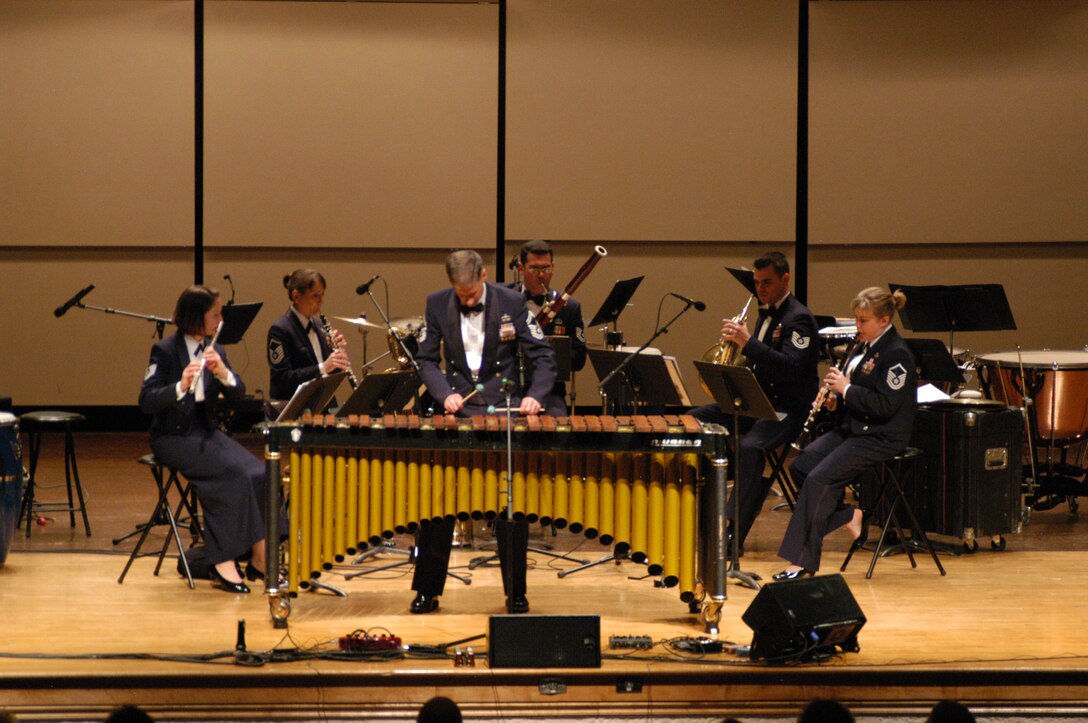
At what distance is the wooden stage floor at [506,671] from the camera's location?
435 cm

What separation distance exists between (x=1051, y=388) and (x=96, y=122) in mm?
6806

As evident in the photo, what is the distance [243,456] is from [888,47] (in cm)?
633

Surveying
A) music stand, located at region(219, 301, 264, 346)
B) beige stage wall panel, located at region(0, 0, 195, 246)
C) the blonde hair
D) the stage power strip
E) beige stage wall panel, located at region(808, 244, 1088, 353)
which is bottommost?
the stage power strip

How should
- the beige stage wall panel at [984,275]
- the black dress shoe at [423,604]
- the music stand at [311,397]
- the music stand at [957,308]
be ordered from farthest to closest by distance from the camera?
the beige stage wall panel at [984,275] → the music stand at [957,308] → the black dress shoe at [423,604] → the music stand at [311,397]

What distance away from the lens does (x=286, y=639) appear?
4.78 m

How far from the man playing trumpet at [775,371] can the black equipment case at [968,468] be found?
0.71 metres

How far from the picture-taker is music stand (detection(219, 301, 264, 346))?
20.4ft

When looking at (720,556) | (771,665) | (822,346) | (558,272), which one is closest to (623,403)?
(822,346)

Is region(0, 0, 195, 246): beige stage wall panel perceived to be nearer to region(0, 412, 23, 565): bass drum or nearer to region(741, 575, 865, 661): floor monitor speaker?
region(0, 412, 23, 565): bass drum

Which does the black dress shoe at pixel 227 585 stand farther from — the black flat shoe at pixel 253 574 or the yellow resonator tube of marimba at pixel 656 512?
the yellow resonator tube of marimba at pixel 656 512

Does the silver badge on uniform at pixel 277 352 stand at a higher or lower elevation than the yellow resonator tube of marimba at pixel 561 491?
higher

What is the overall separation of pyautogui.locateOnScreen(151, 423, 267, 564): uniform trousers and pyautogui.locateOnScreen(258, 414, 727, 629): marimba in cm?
70

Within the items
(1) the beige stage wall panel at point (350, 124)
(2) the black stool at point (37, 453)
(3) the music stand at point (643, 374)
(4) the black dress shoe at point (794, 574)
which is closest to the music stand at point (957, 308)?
(3) the music stand at point (643, 374)

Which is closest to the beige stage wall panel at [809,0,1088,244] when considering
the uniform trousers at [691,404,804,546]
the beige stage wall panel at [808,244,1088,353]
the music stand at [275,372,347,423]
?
the beige stage wall panel at [808,244,1088,353]
